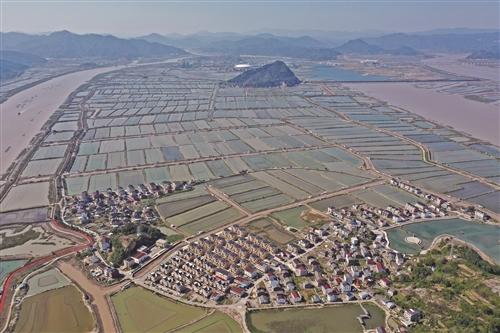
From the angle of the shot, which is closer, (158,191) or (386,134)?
(158,191)

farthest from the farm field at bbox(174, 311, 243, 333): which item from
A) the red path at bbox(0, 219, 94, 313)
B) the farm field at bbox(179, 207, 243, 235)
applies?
the red path at bbox(0, 219, 94, 313)

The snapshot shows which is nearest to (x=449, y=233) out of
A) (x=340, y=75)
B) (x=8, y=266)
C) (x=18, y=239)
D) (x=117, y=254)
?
(x=117, y=254)

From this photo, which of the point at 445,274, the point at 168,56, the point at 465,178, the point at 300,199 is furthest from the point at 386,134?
the point at 168,56

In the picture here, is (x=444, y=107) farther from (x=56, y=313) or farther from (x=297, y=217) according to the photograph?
(x=56, y=313)

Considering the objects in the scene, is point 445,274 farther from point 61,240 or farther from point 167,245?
point 61,240

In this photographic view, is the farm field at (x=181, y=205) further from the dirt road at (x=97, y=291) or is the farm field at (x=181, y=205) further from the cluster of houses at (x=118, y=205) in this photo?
the dirt road at (x=97, y=291)
